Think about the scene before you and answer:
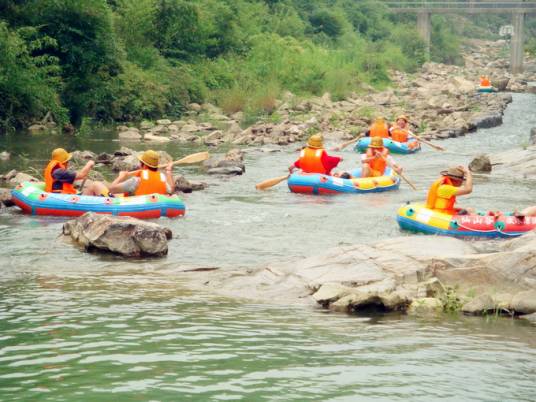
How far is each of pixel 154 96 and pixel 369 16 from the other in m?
39.6

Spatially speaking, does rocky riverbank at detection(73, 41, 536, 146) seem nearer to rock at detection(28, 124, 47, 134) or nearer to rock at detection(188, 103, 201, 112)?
rock at detection(188, 103, 201, 112)

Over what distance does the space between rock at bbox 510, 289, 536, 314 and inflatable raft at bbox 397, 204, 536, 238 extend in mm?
3549

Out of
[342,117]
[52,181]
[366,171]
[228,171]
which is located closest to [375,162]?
[366,171]

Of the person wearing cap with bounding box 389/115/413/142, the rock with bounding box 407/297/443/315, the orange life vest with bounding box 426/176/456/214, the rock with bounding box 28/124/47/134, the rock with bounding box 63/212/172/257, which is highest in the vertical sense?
the person wearing cap with bounding box 389/115/413/142

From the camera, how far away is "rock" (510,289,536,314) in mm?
8750

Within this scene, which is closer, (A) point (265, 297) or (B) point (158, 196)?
(A) point (265, 297)

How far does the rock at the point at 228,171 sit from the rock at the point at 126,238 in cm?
761

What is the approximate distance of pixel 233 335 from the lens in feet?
26.3

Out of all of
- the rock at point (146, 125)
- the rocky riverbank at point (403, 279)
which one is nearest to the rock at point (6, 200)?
the rocky riverbank at point (403, 279)

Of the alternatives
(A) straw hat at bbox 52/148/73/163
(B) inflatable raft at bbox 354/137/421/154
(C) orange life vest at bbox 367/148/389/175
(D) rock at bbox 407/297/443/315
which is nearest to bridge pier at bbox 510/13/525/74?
(B) inflatable raft at bbox 354/137/421/154

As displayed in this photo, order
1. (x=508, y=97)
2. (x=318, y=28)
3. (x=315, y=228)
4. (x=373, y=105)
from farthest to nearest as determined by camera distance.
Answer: (x=318, y=28)
(x=508, y=97)
(x=373, y=105)
(x=315, y=228)

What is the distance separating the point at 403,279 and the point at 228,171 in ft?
32.8

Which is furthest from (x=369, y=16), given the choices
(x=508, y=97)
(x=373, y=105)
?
(x=373, y=105)

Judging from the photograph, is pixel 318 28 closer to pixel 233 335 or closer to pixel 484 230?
pixel 484 230
